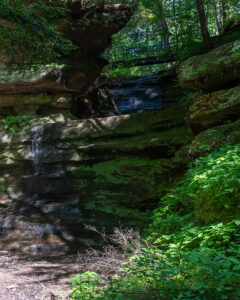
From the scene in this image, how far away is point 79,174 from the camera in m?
9.76

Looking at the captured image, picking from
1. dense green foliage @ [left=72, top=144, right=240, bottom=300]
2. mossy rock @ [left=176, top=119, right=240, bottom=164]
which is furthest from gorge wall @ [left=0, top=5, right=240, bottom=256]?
dense green foliage @ [left=72, top=144, right=240, bottom=300]

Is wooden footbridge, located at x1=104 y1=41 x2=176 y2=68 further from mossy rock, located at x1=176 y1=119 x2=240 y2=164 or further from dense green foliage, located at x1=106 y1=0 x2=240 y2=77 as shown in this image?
mossy rock, located at x1=176 y1=119 x2=240 y2=164

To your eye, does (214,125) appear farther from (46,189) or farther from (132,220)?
(46,189)

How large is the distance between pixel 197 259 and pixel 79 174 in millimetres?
7797

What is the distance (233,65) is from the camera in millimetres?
6898

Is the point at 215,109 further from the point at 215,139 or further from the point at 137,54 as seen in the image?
the point at 137,54

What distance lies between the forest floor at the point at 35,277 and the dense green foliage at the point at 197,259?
904mm

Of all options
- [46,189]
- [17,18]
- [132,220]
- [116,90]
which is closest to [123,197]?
[132,220]

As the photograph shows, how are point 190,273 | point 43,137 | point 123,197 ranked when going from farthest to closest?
point 43,137
point 123,197
point 190,273

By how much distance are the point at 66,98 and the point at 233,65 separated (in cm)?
822

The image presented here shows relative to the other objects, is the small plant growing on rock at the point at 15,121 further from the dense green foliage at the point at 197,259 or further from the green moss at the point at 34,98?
the dense green foliage at the point at 197,259

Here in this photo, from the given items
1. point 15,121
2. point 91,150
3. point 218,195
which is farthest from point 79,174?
point 218,195

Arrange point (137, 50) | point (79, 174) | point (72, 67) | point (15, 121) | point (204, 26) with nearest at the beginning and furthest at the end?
point (204, 26), point (79, 174), point (15, 121), point (72, 67), point (137, 50)

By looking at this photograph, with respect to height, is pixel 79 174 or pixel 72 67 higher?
pixel 72 67
